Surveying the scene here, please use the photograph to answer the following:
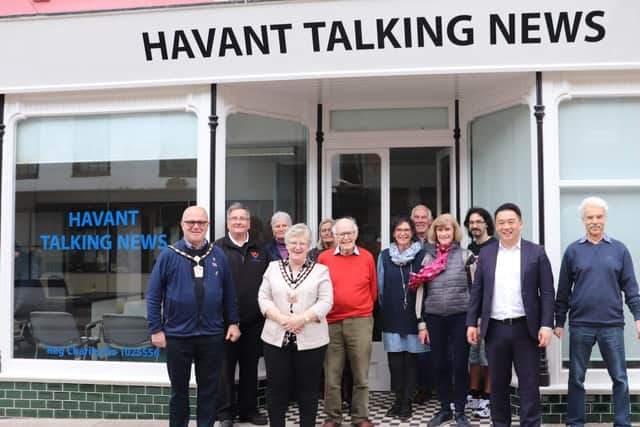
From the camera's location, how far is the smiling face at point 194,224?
459 cm

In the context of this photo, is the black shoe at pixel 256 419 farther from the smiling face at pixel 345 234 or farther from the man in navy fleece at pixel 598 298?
the man in navy fleece at pixel 598 298

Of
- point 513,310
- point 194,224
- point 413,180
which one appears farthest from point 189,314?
point 413,180

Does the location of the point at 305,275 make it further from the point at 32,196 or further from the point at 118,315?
the point at 32,196

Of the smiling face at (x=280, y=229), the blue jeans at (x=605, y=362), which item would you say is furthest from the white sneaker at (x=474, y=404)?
the smiling face at (x=280, y=229)

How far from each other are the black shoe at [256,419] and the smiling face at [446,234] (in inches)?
83.3

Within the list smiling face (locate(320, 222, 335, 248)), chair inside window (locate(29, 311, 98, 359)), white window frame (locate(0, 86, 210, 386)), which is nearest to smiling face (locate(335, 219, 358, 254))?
smiling face (locate(320, 222, 335, 248))

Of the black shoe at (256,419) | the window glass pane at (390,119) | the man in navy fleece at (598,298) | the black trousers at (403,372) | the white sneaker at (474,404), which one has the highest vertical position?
the window glass pane at (390,119)

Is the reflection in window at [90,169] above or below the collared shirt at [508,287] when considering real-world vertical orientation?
above

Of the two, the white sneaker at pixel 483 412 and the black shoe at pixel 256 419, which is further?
the white sneaker at pixel 483 412

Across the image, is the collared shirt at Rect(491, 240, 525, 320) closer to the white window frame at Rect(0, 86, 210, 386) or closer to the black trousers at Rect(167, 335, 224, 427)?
the black trousers at Rect(167, 335, 224, 427)

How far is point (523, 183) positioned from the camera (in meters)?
5.70

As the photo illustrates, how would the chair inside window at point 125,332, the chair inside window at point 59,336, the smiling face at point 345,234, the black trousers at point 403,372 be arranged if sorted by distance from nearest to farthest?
the smiling face at point 345,234 < the black trousers at point 403,372 < the chair inside window at point 125,332 < the chair inside window at point 59,336

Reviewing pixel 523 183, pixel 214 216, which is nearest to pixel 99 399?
pixel 214 216

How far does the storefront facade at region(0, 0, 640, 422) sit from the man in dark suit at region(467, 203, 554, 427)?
77 centimetres
